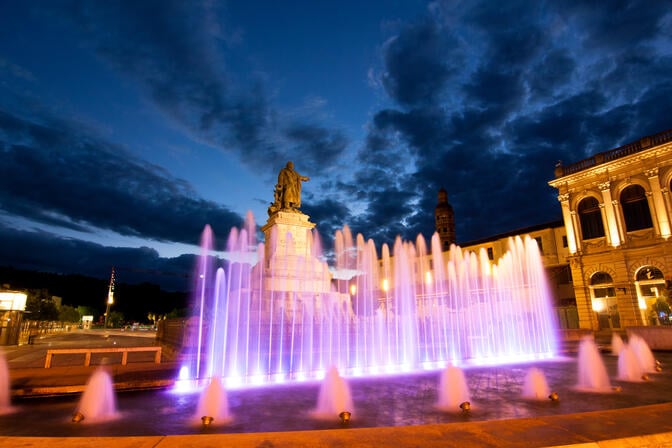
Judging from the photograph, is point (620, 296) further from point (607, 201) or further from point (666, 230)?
point (607, 201)

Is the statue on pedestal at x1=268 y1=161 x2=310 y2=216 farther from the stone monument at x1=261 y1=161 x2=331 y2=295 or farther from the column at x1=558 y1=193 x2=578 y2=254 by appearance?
the column at x1=558 y1=193 x2=578 y2=254

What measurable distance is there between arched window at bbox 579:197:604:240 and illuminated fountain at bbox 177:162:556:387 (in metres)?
6.00

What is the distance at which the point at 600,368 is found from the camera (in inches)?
363

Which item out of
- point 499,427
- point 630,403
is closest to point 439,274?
point 630,403

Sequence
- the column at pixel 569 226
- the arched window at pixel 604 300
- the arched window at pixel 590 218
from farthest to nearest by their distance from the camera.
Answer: the column at pixel 569 226 → the arched window at pixel 590 218 → the arched window at pixel 604 300

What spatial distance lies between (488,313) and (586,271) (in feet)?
29.8

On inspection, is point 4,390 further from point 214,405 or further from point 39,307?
point 39,307

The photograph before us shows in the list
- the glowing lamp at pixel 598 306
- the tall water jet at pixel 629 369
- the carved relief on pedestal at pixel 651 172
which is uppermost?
the carved relief on pedestal at pixel 651 172

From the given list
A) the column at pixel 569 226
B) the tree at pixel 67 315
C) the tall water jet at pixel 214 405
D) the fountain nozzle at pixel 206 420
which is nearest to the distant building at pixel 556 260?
the column at pixel 569 226

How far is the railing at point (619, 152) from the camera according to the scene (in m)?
27.6

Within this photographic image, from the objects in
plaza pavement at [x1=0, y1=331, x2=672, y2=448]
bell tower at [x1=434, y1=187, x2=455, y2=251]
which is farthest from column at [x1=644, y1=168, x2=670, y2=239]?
bell tower at [x1=434, y1=187, x2=455, y2=251]

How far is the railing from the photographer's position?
27.6 meters

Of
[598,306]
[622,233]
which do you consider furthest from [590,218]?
[598,306]

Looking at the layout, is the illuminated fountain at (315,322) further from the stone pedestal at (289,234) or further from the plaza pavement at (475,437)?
the plaza pavement at (475,437)
